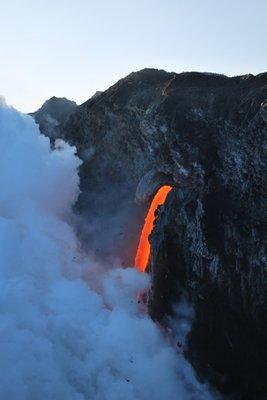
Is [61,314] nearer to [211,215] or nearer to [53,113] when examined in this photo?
[211,215]

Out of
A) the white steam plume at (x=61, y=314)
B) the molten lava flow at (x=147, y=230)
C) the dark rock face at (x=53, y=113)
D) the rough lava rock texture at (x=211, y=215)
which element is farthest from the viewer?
the dark rock face at (x=53, y=113)

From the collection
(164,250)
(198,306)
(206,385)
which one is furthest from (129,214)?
(206,385)

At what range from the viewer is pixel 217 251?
27484mm

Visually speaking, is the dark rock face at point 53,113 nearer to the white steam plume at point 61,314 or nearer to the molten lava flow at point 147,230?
the white steam plume at point 61,314

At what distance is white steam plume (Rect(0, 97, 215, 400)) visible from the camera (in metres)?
27.7

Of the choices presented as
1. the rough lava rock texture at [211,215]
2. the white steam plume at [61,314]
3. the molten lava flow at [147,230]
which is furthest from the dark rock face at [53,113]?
the molten lava flow at [147,230]

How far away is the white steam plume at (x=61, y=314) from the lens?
2769 cm

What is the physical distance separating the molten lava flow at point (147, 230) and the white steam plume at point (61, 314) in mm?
2455

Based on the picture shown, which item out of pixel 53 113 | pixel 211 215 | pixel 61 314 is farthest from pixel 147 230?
pixel 53 113

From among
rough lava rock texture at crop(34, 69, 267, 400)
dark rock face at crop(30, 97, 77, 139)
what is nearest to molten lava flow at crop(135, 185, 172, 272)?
rough lava rock texture at crop(34, 69, 267, 400)

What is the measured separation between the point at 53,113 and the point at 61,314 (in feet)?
107

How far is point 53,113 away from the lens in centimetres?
6047

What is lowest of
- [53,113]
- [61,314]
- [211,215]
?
[61,314]

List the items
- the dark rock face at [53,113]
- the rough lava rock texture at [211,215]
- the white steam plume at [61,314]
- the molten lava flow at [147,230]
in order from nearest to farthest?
the rough lava rock texture at [211,215] < the white steam plume at [61,314] < the molten lava flow at [147,230] < the dark rock face at [53,113]
